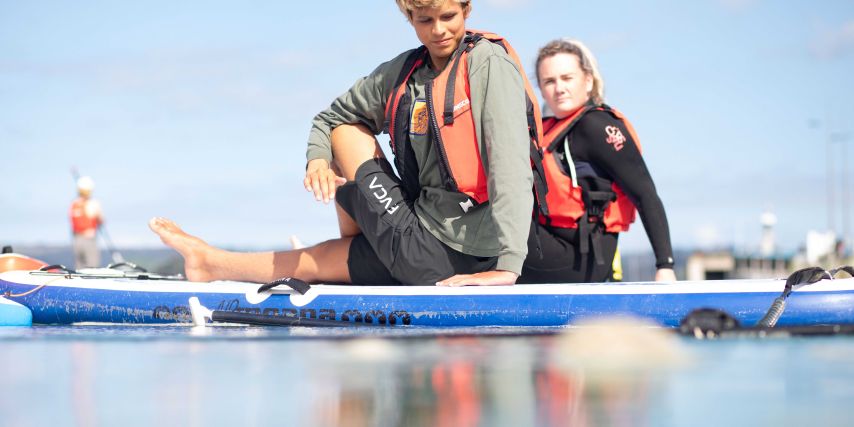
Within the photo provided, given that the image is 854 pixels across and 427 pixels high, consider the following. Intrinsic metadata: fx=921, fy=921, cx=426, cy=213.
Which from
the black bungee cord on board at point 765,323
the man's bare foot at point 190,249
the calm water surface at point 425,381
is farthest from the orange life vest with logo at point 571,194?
the man's bare foot at point 190,249

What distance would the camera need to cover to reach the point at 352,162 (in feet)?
14.1

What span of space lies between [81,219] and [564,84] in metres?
10.2

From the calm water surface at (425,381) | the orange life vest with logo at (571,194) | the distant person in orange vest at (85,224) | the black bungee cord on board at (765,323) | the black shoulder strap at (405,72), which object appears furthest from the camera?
the distant person in orange vest at (85,224)

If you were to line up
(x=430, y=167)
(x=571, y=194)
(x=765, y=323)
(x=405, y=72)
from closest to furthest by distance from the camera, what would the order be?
(x=765, y=323)
(x=430, y=167)
(x=405, y=72)
(x=571, y=194)

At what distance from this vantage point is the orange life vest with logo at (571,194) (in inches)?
176

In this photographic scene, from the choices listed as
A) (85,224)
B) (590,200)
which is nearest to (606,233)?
(590,200)

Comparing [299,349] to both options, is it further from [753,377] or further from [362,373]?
[753,377]

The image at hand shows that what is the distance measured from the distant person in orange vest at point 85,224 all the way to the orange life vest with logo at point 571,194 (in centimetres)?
1005

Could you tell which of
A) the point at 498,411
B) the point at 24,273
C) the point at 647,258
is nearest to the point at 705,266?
the point at 647,258

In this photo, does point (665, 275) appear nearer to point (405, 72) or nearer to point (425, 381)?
point (405, 72)

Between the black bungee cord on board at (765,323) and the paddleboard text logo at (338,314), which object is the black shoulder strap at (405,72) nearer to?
the paddleboard text logo at (338,314)

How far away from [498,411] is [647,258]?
28264 millimetres

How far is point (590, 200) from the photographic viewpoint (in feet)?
14.8

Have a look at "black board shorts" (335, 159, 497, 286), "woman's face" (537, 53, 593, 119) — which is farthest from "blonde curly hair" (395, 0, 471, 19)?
"woman's face" (537, 53, 593, 119)
